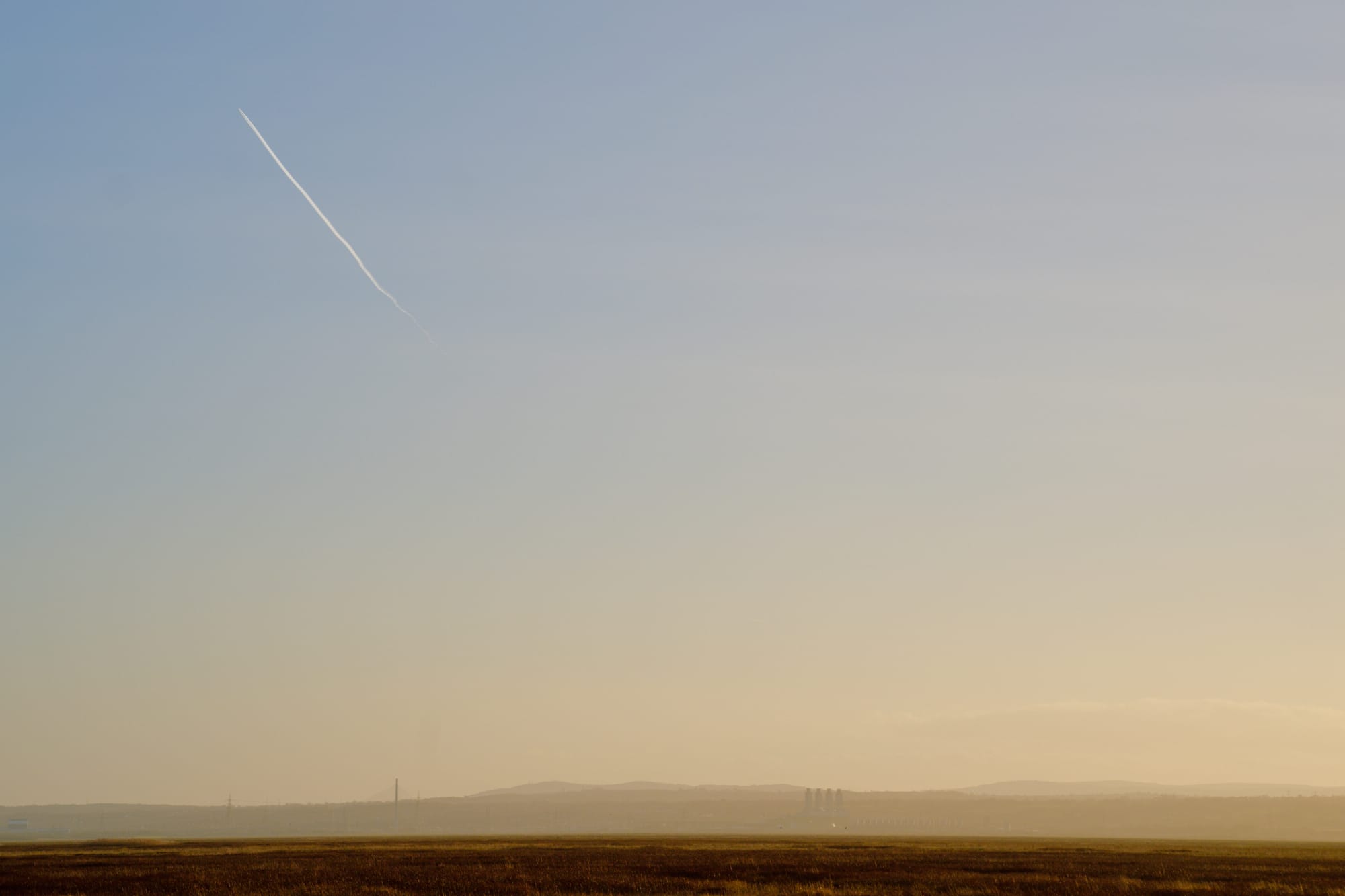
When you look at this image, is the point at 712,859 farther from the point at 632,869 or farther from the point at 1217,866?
the point at 1217,866

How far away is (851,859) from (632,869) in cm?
1854

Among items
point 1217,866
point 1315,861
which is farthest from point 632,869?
point 1315,861

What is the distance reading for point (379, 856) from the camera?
8919 centimetres

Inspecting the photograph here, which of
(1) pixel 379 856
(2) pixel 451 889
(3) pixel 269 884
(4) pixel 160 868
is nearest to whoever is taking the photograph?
(2) pixel 451 889

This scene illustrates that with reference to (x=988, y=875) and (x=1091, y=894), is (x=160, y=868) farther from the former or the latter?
(x=1091, y=894)

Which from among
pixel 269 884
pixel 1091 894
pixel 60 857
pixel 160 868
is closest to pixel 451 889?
pixel 269 884

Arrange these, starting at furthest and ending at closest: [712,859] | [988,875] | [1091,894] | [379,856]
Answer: [379,856] < [712,859] < [988,875] < [1091,894]

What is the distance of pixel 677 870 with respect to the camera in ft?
221

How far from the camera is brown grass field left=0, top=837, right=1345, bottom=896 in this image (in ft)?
179

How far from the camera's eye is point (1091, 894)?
50.2m

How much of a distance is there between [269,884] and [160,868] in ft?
66.4

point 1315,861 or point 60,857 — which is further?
point 60,857

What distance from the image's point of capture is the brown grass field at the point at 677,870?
5444 cm

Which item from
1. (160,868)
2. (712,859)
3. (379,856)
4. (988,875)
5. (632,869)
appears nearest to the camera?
(988,875)
